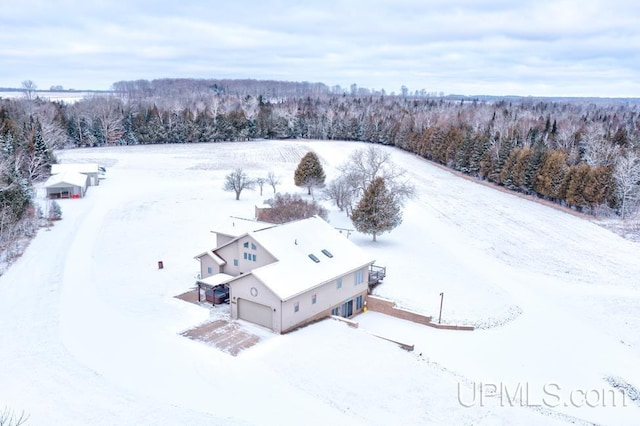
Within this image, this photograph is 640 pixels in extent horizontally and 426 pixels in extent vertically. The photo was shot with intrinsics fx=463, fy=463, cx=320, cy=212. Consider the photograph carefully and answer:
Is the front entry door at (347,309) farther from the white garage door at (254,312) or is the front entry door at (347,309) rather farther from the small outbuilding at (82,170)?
the small outbuilding at (82,170)

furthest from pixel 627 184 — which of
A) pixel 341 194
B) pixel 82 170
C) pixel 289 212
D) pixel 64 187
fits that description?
pixel 82 170

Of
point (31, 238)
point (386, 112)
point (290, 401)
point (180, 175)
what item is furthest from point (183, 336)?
point (386, 112)

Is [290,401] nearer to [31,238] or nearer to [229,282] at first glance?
[229,282]

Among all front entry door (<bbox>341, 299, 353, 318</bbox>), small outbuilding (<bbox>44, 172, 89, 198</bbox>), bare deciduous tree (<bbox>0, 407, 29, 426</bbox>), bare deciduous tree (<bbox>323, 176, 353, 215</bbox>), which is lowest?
front entry door (<bbox>341, 299, 353, 318</bbox>)

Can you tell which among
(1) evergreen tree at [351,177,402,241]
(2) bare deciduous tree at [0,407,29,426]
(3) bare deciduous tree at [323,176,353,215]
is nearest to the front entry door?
(1) evergreen tree at [351,177,402,241]

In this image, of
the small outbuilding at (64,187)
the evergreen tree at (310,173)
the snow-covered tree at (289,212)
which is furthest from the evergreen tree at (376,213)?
the small outbuilding at (64,187)

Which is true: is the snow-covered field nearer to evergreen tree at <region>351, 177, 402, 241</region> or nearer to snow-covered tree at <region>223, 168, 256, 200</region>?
evergreen tree at <region>351, 177, 402, 241</region>

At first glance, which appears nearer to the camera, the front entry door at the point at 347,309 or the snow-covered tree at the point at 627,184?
the front entry door at the point at 347,309
